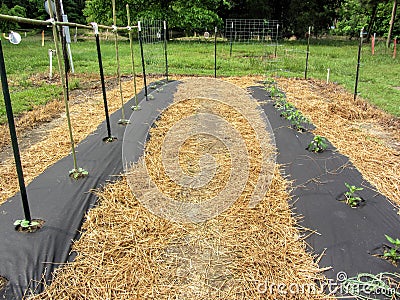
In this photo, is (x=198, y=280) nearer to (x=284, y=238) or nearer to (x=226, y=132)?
(x=284, y=238)

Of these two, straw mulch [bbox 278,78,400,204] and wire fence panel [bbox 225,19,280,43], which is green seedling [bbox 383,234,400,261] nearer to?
straw mulch [bbox 278,78,400,204]

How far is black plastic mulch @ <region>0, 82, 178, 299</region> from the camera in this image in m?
1.85

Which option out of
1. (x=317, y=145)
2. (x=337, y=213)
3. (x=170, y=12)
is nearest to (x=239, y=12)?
(x=170, y=12)

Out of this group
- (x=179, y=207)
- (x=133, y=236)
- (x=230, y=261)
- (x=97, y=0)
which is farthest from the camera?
(x=97, y=0)

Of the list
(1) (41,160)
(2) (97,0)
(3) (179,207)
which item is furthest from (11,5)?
(3) (179,207)

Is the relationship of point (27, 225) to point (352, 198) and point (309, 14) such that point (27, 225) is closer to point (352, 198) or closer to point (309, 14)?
point (352, 198)

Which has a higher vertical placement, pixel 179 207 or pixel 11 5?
pixel 11 5

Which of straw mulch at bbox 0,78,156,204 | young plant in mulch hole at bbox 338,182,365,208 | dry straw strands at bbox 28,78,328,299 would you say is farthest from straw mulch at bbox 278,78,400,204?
straw mulch at bbox 0,78,156,204

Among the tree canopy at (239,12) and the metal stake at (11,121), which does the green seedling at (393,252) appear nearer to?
the metal stake at (11,121)

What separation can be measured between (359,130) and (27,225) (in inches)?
166

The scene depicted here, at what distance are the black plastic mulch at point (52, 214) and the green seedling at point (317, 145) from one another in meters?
1.89

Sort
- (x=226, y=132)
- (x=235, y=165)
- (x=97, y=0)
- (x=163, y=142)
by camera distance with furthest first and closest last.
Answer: (x=97, y=0) < (x=226, y=132) < (x=163, y=142) < (x=235, y=165)

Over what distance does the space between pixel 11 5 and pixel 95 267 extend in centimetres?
2728

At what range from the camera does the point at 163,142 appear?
12.8ft
